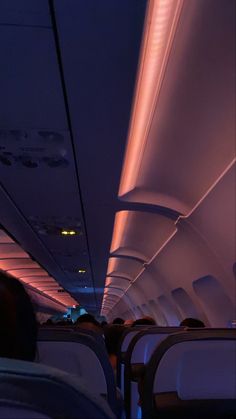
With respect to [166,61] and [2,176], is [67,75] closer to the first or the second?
[166,61]

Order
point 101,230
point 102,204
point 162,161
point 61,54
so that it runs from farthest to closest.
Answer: point 101,230, point 102,204, point 162,161, point 61,54

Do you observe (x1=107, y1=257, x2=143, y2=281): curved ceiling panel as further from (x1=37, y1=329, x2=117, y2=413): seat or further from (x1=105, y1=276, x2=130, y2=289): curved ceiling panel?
(x1=37, y1=329, x2=117, y2=413): seat

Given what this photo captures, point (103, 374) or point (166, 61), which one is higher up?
point (166, 61)

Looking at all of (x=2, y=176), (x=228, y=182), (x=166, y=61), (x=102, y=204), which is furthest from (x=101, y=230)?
(x=166, y=61)

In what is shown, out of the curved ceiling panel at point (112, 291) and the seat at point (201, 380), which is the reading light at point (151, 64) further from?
the curved ceiling panel at point (112, 291)

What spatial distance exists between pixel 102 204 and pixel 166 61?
4513mm

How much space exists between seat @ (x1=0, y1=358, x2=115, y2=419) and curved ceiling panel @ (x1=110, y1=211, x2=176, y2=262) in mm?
9078

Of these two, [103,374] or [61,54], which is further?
[61,54]

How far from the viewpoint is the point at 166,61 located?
4.75 m

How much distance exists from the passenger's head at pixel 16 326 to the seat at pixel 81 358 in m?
2.43

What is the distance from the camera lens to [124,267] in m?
17.9

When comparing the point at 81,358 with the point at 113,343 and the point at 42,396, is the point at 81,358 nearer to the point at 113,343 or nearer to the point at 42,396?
the point at 42,396

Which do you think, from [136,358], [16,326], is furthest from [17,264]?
[16,326]


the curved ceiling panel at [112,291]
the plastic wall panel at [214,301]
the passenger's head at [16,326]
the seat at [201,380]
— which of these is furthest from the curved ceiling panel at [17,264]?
the passenger's head at [16,326]
